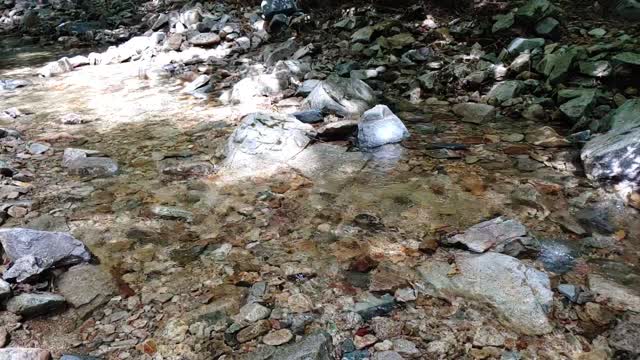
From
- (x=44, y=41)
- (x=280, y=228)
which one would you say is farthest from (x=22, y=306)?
(x=44, y=41)

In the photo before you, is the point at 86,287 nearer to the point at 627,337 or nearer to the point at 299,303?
the point at 299,303

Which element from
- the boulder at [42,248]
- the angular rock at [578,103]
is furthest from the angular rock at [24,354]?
the angular rock at [578,103]

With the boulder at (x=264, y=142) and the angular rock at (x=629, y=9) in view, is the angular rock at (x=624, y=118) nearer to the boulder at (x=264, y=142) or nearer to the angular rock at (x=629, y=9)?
the boulder at (x=264, y=142)

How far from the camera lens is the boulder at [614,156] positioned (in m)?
2.87

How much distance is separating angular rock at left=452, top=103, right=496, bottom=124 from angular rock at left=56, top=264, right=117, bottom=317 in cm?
323

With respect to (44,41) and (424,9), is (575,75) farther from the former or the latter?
(44,41)

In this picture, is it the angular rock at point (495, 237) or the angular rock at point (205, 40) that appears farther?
the angular rock at point (205, 40)

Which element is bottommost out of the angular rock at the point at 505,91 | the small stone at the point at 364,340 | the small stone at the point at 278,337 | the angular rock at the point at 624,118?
the angular rock at the point at 505,91

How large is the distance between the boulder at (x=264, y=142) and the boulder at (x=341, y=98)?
548 millimetres

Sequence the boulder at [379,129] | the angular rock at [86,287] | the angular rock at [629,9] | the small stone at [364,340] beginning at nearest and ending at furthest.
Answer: the small stone at [364,340]
the angular rock at [86,287]
the boulder at [379,129]
the angular rock at [629,9]

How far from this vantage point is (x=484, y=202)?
2900 mm

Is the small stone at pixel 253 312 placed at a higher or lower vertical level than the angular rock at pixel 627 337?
higher

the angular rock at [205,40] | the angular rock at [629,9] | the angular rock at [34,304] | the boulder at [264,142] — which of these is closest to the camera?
the angular rock at [34,304]

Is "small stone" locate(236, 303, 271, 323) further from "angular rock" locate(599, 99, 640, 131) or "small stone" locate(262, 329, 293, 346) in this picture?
"angular rock" locate(599, 99, 640, 131)
